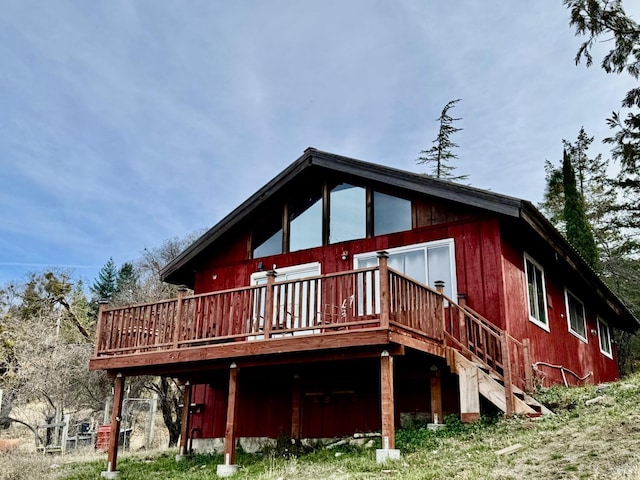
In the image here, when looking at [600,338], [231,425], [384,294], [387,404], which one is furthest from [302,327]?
[600,338]

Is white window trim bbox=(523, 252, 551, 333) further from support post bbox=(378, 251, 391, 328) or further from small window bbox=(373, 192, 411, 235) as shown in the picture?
support post bbox=(378, 251, 391, 328)

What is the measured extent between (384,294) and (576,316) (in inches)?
390

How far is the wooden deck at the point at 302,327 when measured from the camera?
9.01 m

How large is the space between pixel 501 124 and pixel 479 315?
22074 millimetres

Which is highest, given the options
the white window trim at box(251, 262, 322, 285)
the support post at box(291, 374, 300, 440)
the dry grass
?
the white window trim at box(251, 262, 322, 285)

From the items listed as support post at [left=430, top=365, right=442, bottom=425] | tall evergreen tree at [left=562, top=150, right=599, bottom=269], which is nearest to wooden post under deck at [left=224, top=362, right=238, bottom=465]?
support post at [left=430, top=365, right=442, bottom=425]

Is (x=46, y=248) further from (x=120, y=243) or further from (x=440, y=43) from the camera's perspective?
(x=440, y=43)

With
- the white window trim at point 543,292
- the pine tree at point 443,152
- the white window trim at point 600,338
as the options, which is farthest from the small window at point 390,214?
the pine tree at point 443,152

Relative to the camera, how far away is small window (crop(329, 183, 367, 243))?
12.8 meters

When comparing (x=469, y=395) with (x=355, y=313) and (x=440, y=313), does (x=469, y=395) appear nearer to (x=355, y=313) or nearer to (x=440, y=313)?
(x=440, y=313)

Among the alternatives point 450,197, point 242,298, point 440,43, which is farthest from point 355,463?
point 440,43

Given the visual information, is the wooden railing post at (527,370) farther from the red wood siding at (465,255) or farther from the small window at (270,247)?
the small window at (270,247)

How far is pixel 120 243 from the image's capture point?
5562 cm

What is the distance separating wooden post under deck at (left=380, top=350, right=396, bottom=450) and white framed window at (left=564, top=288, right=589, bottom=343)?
27.2ft
